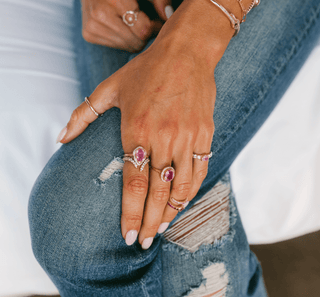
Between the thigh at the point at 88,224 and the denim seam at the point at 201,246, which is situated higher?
the thigh at the point at 88,224

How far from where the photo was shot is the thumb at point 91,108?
1.73 ft

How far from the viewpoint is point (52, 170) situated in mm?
551

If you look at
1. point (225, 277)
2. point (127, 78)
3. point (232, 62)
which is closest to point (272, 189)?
point (225, 277)

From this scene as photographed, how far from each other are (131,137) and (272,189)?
1.73 feet

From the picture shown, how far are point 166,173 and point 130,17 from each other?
1.33 ft

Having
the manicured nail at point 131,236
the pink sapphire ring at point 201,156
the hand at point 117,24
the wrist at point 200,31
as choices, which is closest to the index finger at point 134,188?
the manicured nail at point 131,236

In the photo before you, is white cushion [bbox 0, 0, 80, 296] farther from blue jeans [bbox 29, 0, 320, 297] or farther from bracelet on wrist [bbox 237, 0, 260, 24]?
bracelet on wrist [bbox 237, 0, 260, 24]

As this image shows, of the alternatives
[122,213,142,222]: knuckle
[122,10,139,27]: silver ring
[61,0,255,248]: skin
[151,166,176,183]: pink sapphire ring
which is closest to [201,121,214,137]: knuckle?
[61,0,255,248]: skin

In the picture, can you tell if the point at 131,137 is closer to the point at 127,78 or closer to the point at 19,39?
the point at 127,78

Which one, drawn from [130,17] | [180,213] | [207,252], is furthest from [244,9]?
[207,252]

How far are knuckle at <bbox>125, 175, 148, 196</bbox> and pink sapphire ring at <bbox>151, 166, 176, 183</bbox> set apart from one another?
35 mm

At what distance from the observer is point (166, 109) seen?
48 centimetres

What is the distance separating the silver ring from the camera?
61 cm

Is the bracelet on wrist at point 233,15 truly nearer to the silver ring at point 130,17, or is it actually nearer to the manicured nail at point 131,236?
the silver ring at point 130,17
